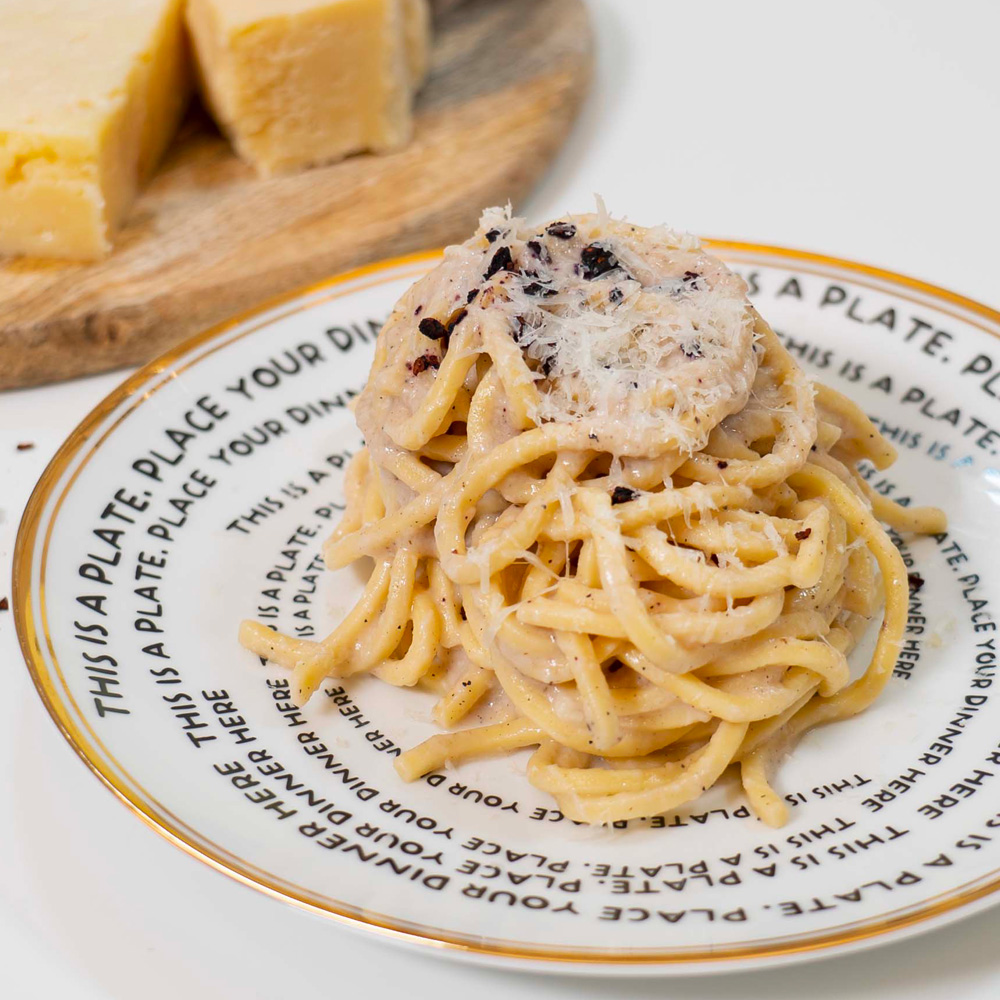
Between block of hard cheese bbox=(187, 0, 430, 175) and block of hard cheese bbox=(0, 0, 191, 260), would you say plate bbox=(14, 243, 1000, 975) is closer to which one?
block of hard cheese bbox=(0, 0, 191, 260)

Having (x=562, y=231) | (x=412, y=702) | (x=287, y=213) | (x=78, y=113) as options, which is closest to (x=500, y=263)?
(x=562, y=231)

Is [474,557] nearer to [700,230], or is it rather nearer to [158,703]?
[158,703]

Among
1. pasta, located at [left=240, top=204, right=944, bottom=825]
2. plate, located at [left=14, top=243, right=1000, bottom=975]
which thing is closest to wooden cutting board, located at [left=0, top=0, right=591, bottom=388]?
plate, located at [left=14, top=243, right=1000, bottom=975]

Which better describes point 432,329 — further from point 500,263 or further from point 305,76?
point 305,76

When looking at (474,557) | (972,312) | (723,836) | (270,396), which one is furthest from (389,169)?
(723,836)

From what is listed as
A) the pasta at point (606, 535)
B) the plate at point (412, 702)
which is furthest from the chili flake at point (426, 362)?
the plate at point (412, 702)

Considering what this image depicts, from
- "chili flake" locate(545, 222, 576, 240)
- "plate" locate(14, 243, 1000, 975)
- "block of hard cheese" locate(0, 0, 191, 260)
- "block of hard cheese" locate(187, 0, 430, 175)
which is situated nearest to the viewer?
"plate" locate(14, 243, 1000, 975)
